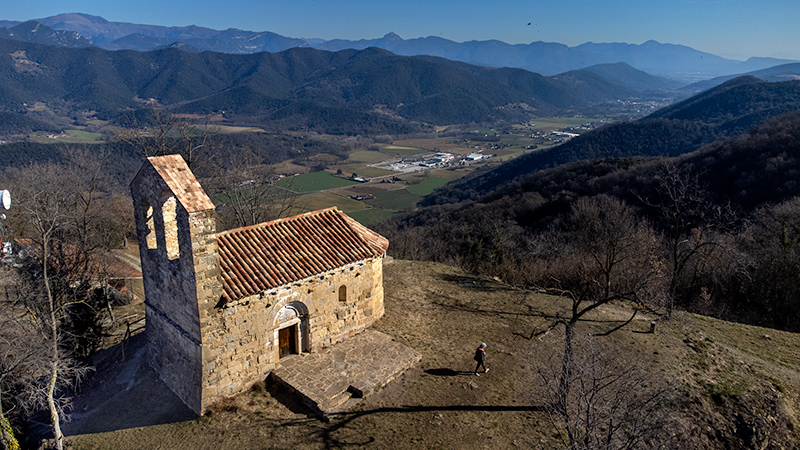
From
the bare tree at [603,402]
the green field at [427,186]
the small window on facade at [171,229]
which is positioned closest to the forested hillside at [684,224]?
the bare tree at [603,402]

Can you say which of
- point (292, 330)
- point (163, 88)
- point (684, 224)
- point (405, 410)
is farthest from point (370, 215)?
point (163, 88)

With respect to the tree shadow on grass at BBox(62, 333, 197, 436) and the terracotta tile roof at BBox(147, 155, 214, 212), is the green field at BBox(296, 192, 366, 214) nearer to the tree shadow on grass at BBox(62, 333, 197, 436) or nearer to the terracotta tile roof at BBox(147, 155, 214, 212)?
the tree shadow on grass at BBox(62, 333, 197, 436)

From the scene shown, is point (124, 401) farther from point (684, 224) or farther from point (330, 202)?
point (330, 202)

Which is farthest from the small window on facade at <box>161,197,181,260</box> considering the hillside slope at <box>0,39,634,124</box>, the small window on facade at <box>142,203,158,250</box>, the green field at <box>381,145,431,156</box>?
the hillside slope at <box>0,39,634,124</box>

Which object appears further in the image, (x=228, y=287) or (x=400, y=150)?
(x=400, y=150)

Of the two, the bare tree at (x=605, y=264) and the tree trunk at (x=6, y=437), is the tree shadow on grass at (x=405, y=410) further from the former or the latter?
the tree trunk at (x=6, y=437)

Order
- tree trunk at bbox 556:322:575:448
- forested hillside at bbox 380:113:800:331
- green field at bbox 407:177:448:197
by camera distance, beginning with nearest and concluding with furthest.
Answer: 1. tree trunk at bbox 556:322:575:448
2. forested hillside at bbox 380:113:800:331
3. green field at bbox 407:177:448:197
